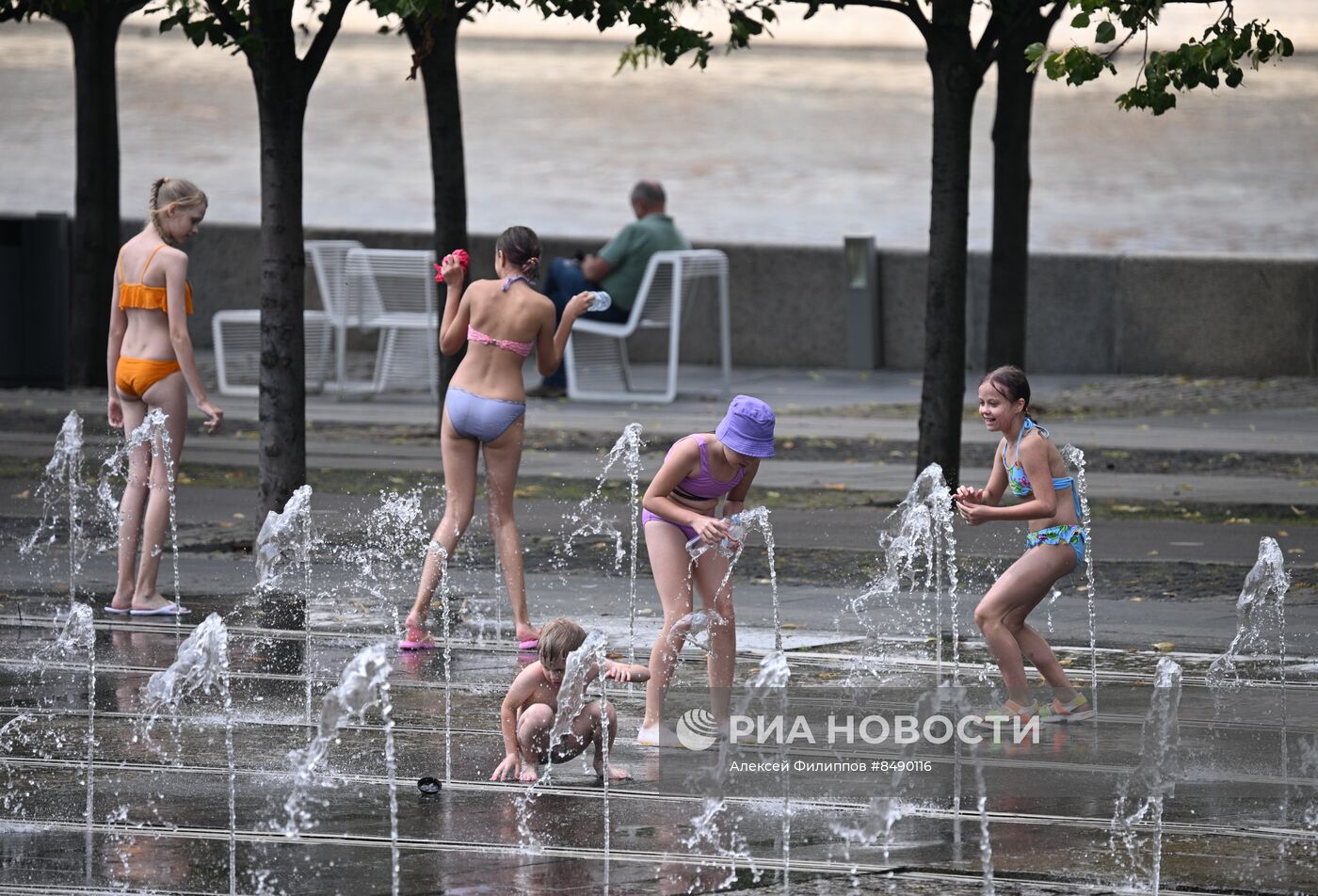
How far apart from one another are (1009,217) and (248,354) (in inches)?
292

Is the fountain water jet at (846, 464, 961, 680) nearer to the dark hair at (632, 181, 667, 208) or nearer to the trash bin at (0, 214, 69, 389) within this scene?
the dark hair at (632, 181, 667, 208)

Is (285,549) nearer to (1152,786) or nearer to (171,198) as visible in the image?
(171,198)

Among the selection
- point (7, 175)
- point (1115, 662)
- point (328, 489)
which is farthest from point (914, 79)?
point (1115, 662)

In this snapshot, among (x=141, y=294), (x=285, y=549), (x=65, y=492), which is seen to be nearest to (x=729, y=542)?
(x=141, y=294)

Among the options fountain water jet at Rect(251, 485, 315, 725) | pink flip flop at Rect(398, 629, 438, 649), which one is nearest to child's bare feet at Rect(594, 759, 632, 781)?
pink flip flop at Rect(398, 629, 438, 649)

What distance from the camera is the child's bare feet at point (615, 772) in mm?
6777

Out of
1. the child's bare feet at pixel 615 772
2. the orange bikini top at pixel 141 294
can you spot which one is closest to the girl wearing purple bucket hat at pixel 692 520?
the child's bare feet at pixel 615 772

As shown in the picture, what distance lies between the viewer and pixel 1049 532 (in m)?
7.67

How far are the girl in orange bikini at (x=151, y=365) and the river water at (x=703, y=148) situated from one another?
22074 mm

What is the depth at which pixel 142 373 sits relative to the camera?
9789 millimetres

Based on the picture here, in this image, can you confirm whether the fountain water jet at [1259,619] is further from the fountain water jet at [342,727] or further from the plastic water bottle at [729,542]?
the fountain water jet at [342,727]

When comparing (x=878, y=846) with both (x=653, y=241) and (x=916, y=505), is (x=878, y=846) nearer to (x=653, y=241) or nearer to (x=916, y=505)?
(x=916, y=505)

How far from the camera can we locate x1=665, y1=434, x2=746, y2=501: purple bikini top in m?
7.17

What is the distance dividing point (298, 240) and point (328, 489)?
2.24m
